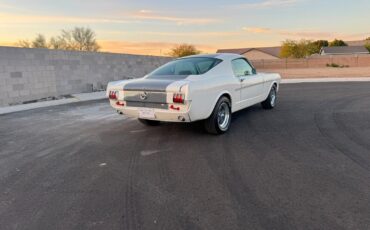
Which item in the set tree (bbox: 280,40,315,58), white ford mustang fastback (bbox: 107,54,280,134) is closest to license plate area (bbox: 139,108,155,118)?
white ford mustang fastback (bbox: 107,54,280,134)

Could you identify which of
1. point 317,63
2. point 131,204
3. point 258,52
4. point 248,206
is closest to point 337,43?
point 258,52

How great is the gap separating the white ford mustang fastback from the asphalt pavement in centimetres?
48

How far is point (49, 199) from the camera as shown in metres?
3.50

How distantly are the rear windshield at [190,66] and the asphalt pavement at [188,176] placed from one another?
3.96ft

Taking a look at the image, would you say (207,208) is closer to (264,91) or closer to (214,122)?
(214,122)

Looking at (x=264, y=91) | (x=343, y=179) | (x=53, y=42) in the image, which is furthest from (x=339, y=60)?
(x=343, y=179)

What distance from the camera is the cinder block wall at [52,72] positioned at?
10984 mm

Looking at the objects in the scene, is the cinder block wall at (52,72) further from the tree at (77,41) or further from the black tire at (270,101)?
the tree at (77,41)

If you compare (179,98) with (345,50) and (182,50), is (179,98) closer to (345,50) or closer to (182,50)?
(182,50)

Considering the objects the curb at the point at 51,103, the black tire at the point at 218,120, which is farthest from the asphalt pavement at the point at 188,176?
the curb at the point at 51,103

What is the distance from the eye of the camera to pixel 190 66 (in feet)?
20.7

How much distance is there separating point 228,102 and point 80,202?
3.69m

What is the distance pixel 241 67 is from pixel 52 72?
888 cm

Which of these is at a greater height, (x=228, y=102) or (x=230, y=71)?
(x=230, y=71)
